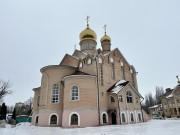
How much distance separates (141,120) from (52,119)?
12.2m

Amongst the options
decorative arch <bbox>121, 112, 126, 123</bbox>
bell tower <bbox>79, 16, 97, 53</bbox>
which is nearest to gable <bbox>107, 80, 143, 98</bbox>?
decorative arch <bbox>121, 112, 126, 123</bbox>

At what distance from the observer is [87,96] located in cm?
1780

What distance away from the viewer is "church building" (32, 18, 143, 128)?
17422 mm

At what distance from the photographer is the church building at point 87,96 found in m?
17.4

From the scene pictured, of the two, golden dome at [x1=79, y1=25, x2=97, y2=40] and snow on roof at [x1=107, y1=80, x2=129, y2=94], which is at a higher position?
golden dome at [x1=79, y1=25, x2=97, y2=40]

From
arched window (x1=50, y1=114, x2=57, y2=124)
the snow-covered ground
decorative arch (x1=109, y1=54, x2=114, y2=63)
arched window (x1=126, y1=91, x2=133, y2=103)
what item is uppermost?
decorative arch (x1=109, y1=54, x2=114, y2=63)

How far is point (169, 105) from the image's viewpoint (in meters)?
39.8

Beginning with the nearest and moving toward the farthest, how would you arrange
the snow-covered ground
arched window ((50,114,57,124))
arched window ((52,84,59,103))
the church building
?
1. the snow-covered ground
2. the church building
3. arched window ((50,114,57,124))
4. arched window ((52,84,59,103))

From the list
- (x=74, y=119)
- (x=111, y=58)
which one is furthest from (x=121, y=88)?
(x=74, y=119)

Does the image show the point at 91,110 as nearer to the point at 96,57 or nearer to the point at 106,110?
the point at 106,110

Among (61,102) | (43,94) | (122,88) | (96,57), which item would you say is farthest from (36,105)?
(122,88)

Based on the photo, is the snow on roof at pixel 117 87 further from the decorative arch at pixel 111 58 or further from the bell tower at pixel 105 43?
the bell tower at pixel 105 43

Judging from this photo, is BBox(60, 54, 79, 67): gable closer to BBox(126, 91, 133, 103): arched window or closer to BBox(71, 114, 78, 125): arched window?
BBox(71, 114, 78, 125): arched window

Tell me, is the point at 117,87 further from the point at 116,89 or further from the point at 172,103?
the point at 172,103
